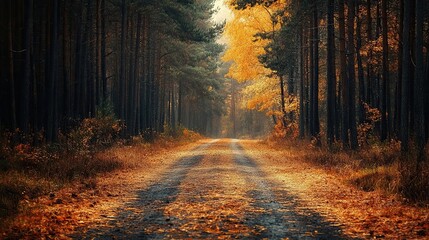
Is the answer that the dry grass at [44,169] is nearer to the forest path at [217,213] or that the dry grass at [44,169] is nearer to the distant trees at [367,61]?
the forest path at [217,213]

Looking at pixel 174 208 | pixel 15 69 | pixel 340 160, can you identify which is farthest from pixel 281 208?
pixel 15 69

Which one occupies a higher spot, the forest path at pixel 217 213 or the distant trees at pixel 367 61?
the distant trees at pixel 367 61

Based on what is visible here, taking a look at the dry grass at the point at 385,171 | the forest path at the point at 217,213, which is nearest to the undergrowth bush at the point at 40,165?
the forest path at the point at 217,213

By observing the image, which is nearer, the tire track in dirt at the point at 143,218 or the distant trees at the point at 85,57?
the tire track in dirt at the point at 143,218

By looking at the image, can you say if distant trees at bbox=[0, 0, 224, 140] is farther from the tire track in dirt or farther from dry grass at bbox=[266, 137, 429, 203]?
dry grass at bbox=[266, 137, 429, 203]

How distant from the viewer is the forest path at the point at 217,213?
7.25m

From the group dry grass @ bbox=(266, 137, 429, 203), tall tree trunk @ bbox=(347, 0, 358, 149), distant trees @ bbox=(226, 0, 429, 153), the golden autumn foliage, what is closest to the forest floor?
dry grass @ bbox=(266, 137, 429, 203)

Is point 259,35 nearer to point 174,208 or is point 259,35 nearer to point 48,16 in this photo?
point 48,16

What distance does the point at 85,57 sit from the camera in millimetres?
24406

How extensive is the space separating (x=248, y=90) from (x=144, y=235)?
33817 mm

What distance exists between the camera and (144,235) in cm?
711

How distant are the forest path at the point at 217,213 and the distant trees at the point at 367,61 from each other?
4470 millimetres

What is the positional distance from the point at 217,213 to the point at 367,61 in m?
20.8

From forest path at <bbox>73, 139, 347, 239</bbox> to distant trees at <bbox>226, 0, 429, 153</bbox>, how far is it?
447 centimetres
